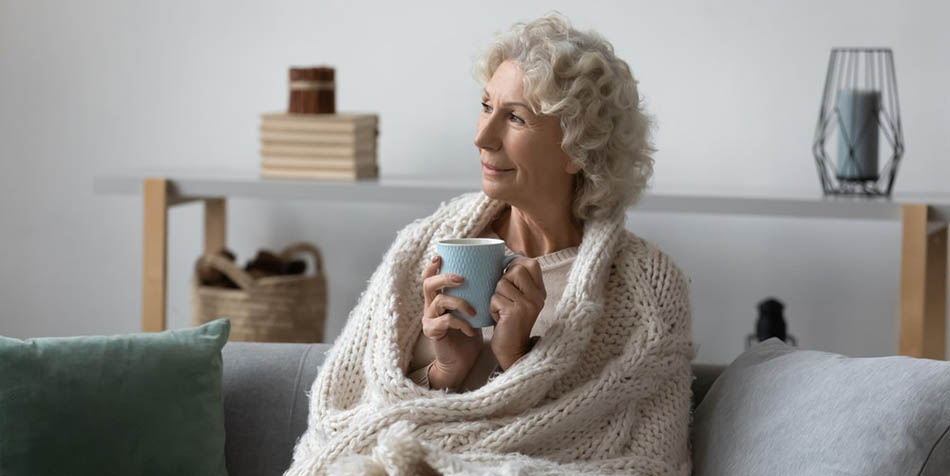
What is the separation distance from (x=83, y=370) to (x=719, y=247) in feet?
5.81

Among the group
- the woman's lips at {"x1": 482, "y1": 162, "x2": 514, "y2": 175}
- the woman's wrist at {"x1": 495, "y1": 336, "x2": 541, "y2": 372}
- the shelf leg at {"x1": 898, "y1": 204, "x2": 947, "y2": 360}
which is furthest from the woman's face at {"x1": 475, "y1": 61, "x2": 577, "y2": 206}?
the shelf leg at {"x1": 898, "y1": 204, "x2": 947, "y2": 360}

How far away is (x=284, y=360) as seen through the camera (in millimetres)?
2020

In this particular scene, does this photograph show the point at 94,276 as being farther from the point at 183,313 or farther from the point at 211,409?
the point at 211,409

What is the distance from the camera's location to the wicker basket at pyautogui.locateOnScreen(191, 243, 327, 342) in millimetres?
→ 3135

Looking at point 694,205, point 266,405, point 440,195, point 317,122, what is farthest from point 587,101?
point 317,122

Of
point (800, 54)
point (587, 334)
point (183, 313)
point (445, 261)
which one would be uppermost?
point (800, 54)

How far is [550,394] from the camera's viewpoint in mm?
1701

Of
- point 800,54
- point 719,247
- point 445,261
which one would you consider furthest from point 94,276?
point 445,261

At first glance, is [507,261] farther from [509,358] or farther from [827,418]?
[827,418]

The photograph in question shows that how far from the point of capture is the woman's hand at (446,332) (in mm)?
1597

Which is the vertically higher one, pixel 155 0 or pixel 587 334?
pixel 155 0

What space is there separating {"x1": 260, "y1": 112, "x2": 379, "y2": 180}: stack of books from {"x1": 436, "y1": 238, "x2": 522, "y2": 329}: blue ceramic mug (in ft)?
4.53

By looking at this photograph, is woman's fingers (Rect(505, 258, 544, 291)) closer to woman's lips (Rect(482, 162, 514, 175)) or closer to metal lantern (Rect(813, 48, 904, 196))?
woman's lips (Rect(482, 162, 514, 175))

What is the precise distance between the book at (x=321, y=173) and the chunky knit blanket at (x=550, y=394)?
1.15 meters
